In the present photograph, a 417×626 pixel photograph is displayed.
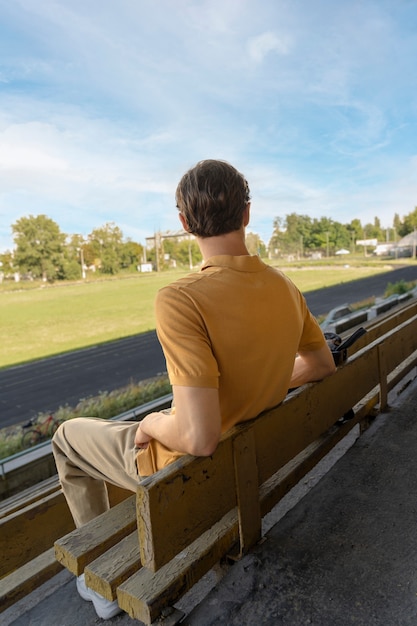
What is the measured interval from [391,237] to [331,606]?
138 meters

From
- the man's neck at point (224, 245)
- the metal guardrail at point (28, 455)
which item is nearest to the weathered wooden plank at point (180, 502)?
the man's neck at point (224, 245)

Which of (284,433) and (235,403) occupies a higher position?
(235,403)

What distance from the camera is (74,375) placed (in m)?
23.4

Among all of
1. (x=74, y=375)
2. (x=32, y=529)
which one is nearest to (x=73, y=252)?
(x=74, y=375)

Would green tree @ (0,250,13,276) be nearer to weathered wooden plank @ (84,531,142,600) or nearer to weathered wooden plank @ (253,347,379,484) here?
weathered wooden plank @ (253,347,379,484)

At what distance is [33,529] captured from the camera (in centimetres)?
222

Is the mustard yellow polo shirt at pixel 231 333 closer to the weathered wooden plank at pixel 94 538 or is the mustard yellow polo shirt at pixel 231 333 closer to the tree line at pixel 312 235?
the weathered wooden plank at pixel 94 538

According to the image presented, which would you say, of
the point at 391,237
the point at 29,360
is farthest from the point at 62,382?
the point at 391,237

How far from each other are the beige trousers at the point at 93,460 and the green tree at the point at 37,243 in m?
68.9

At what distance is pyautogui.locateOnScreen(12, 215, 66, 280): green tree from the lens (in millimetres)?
66000

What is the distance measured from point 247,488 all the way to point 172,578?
17.8 inches

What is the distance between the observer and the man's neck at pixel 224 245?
1.51 m

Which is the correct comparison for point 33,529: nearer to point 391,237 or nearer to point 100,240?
point 100,240

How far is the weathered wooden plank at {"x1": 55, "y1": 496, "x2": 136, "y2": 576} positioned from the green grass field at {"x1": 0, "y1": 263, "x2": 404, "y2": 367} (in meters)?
21.7
